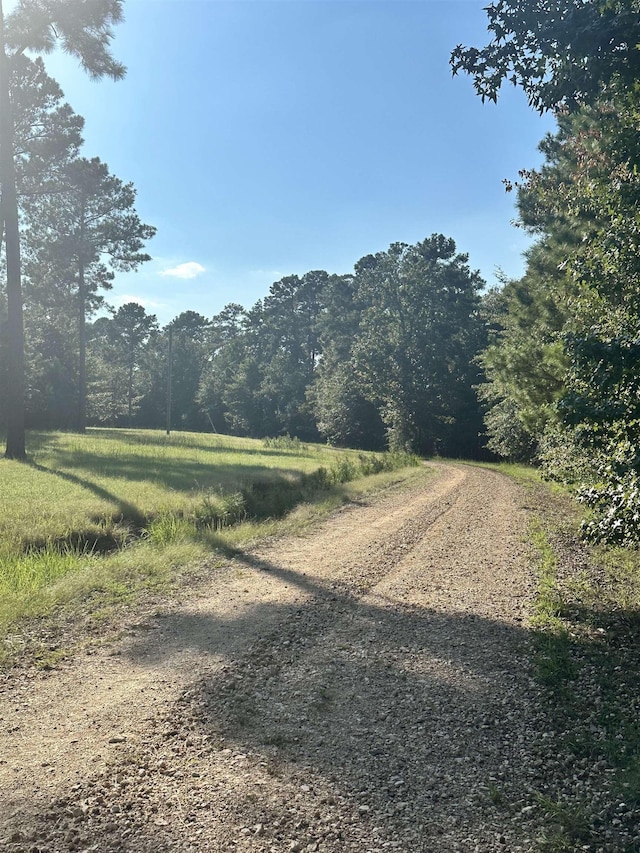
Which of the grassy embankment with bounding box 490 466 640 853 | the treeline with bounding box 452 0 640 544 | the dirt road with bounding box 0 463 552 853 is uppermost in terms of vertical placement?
the treeline with bounding box 452 0 640 544

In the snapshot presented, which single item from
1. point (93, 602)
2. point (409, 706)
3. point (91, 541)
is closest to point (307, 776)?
point (409, 706)

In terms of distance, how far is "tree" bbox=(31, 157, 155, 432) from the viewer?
33250mm

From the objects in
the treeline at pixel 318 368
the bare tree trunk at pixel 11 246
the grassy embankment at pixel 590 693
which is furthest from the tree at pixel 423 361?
the grassy embankment at pixel 590 693

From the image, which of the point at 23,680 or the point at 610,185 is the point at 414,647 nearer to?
the point at 23,680

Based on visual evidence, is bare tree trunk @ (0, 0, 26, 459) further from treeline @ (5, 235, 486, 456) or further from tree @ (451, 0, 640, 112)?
treeline @ (5, 235, 486, 456)

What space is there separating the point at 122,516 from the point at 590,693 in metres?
8.88

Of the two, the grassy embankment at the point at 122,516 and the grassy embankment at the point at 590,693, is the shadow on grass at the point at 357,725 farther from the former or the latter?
the grassy embankment at the point at 122,516

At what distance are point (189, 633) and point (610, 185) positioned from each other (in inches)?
252

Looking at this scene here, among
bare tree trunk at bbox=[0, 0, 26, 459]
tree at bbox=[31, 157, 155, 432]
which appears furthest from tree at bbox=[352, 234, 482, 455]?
bare tree trunk at bbox=[0, 0, 26, 459]

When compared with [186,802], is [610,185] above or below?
above

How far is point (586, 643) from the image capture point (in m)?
5.24

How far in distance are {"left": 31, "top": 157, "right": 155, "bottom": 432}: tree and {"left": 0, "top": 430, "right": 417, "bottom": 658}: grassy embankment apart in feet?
57.9

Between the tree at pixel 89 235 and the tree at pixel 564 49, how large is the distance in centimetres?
2965

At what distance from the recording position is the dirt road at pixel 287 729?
2816 millimetres
